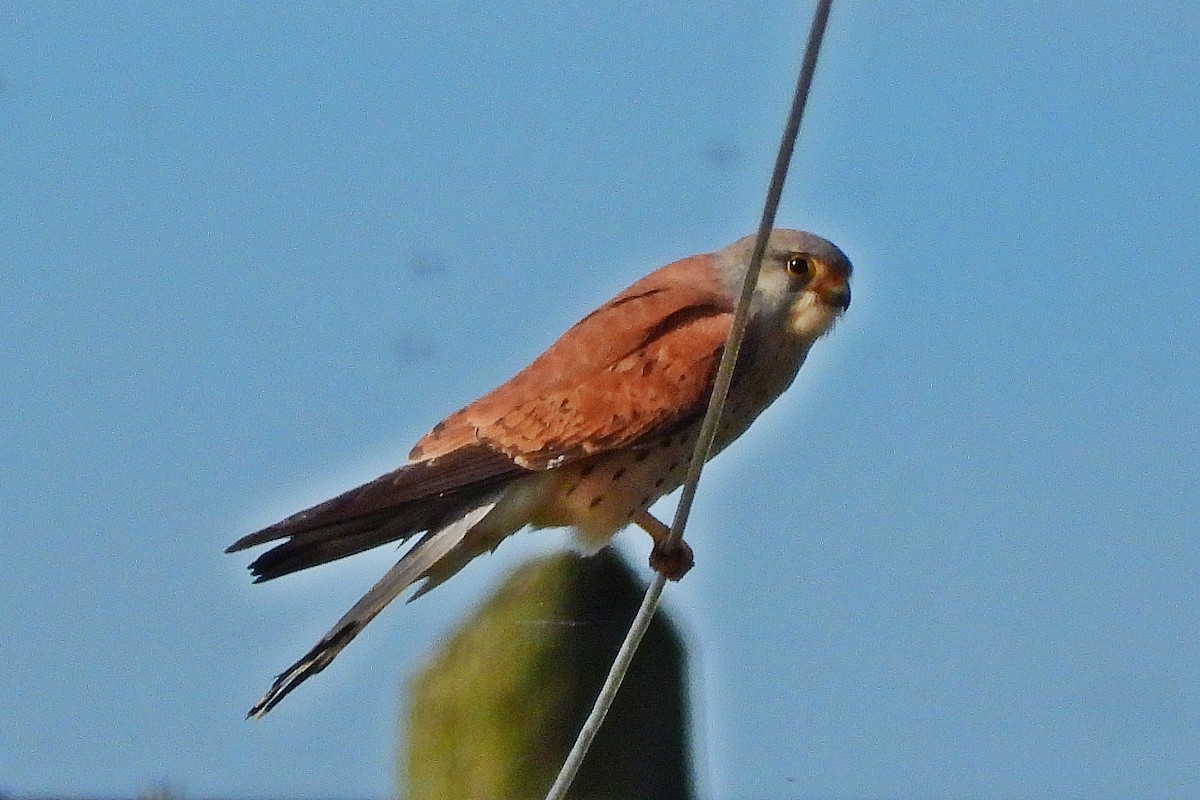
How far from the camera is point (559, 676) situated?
2965 mm

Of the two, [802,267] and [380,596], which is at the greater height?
[802,267]

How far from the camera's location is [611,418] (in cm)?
436

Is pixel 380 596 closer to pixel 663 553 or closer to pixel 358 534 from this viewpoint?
pixel 358 534

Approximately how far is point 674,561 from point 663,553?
25 centimetres

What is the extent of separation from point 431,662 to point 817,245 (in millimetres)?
1970

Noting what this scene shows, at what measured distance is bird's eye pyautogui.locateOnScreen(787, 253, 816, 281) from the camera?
4.57 metres

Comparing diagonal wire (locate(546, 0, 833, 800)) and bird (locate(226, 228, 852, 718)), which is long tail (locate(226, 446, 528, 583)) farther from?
diagonal wire (locate(546, 0, 833, 800))

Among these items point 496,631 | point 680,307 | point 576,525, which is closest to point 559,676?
point 496,631

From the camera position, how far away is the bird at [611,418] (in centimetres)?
412

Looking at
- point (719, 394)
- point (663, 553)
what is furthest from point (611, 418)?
point (719, 394)

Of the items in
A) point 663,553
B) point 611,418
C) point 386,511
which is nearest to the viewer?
point 663,553

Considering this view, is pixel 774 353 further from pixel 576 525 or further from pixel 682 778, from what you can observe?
pixel 682 778

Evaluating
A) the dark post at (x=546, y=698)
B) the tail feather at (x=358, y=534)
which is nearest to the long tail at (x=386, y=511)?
the tail feather at (x=358, y=534)

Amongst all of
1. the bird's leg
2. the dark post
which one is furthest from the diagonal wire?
the bird's leg
